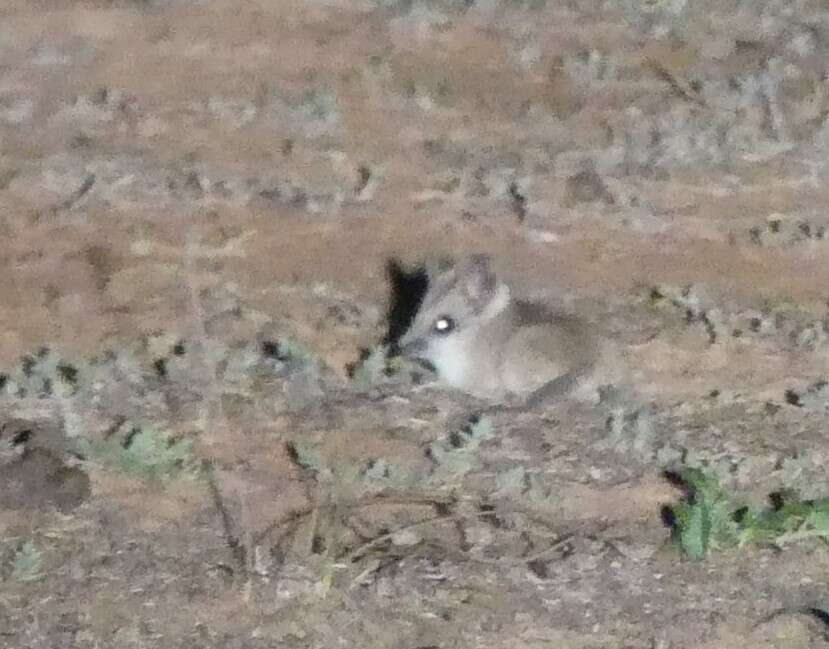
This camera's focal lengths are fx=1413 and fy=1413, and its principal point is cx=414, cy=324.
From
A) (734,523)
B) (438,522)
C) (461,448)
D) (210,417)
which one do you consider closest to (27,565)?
(210,417)

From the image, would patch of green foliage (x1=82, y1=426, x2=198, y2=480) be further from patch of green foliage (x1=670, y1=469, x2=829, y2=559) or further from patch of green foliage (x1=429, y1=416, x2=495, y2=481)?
patch of green foliage (x1=670, y1=469, x2=829, y2=559)

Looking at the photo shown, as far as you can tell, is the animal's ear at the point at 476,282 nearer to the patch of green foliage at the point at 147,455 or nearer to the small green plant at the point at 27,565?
the patch of green foliage at the point at 147,455

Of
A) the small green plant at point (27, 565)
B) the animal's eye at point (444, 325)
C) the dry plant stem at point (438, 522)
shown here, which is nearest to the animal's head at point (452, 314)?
the animal's eye at point (444, 325)

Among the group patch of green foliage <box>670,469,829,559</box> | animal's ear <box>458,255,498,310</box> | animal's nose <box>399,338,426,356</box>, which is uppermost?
animal's ear <box>458,255,498,310</box>

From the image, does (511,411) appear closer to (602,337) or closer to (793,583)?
(602,337)

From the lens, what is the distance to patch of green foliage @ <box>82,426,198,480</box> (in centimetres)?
403

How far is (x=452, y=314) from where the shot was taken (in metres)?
4.35

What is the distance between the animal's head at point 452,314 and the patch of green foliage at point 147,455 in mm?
752

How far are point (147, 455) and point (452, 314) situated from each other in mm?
1015

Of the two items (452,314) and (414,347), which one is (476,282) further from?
(414,347)

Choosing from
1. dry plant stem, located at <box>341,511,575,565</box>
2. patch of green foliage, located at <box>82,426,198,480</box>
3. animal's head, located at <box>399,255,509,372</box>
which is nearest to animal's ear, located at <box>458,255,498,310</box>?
animal's head, located at <box>399,255,509,372</box>

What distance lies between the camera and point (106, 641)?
352cm

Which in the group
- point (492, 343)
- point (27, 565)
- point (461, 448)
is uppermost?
point (492, 343)

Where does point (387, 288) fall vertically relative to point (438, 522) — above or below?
above
